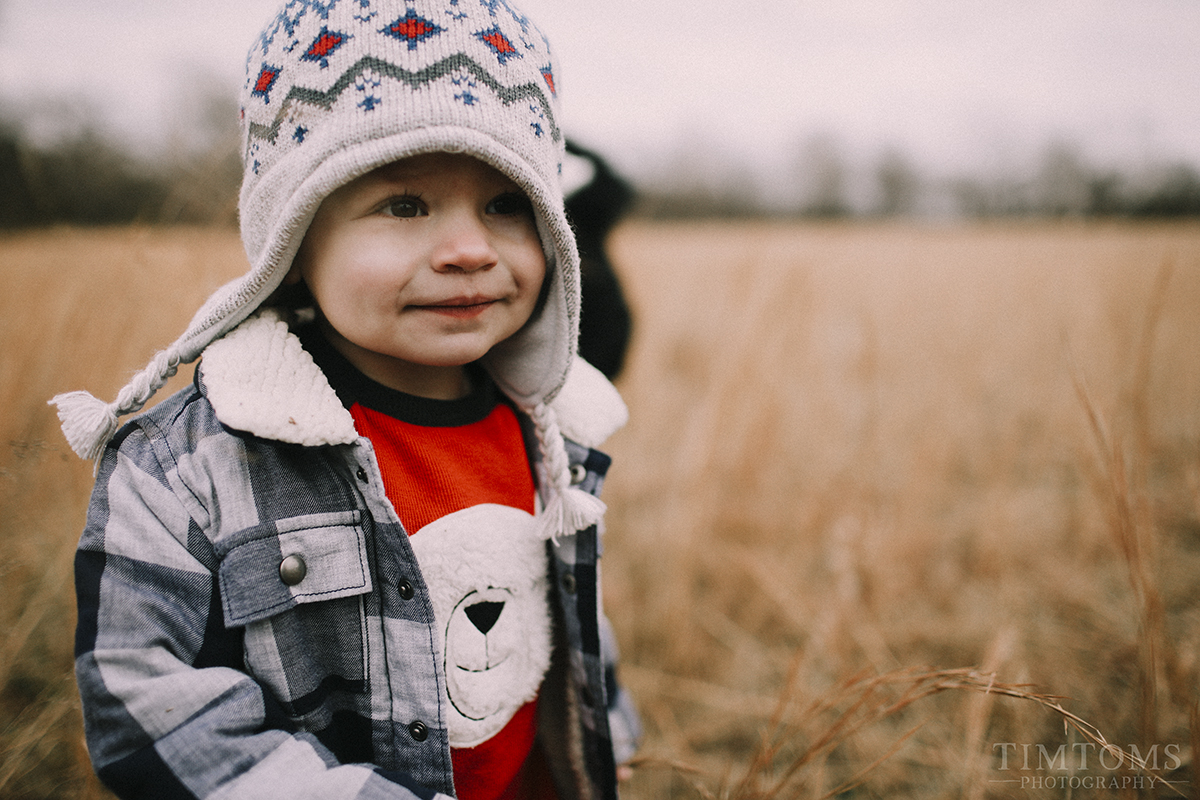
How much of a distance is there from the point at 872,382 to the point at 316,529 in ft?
6.45

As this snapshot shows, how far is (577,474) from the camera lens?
1055 mm

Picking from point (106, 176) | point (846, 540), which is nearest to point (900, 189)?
point (846, 540)

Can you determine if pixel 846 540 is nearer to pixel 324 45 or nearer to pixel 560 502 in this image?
pixel 560 502

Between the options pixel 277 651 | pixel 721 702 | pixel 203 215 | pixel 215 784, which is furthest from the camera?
pixel 721 702

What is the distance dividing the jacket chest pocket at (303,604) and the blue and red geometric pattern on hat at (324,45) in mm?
574

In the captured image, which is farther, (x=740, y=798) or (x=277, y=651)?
(x=740, y=798)

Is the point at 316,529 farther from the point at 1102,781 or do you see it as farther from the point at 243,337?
the point at 1102,781

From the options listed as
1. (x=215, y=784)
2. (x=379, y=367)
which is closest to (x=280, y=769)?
(x=215, y=784)

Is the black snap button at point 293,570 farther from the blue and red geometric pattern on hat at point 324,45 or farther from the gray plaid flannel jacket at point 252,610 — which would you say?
the blue and red geometric pattern on hat at point 324,45

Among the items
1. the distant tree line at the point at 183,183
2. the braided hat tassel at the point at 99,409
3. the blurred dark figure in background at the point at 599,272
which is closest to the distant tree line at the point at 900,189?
the distant tree line at the point at 183,183

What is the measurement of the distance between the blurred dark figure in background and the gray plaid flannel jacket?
1.17 meters

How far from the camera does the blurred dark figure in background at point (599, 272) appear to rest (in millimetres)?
1890

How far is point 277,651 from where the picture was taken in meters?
0.75

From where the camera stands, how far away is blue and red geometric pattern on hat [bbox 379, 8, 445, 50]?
0.78 metres
